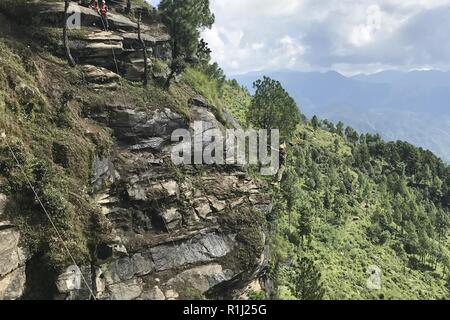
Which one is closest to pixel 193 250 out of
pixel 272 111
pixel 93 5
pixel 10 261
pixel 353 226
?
pixel 10 261

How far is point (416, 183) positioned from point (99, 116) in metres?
103

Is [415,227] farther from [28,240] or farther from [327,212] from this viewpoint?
[28,240]

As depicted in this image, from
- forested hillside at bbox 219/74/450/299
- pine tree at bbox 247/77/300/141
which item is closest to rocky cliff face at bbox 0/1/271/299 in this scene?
forested hillside at bbox 219/74/450/299

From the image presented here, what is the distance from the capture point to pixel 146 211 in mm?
28578

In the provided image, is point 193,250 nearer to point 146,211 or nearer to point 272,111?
point 146,211

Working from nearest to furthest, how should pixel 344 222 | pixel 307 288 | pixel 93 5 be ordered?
pixel 93 5 < pixel 307 288 < pixel 344 222

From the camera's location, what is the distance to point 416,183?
11450 cm

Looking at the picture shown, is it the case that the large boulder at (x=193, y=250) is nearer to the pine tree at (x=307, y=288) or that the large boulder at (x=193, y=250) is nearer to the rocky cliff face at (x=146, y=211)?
the rocky cliff face at (x=146, y=211)

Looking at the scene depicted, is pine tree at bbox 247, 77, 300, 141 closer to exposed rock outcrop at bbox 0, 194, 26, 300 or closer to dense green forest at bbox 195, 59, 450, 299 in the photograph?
dense green forest at bbox 195, 59, 450, 299

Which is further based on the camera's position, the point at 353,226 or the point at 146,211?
the point at 353,226

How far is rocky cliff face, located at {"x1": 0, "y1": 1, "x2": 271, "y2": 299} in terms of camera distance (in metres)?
24.5

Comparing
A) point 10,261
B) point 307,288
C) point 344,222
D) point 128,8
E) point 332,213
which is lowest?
point 344,222

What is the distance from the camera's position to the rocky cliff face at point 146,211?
24469 mm

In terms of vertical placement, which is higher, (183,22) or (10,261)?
(183,22)
